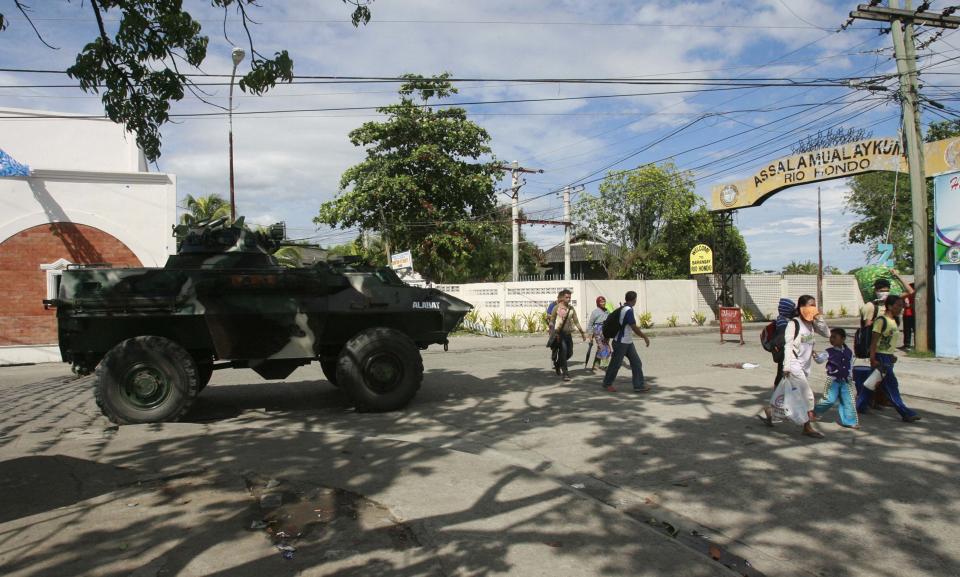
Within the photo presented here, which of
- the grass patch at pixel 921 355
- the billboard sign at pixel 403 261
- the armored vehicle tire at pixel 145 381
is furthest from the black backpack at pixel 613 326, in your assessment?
the billboard sign at pixel 403 261

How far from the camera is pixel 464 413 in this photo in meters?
8.05

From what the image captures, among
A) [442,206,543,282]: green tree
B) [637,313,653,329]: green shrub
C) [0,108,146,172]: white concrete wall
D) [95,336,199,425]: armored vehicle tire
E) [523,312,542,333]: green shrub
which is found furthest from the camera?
[442,206,543,282]: green tree

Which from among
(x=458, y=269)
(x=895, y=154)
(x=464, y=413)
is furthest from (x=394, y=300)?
(x=458, y=269)

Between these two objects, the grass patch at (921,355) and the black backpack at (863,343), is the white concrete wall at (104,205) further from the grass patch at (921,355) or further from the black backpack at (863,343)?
the grass patch at (921,355)

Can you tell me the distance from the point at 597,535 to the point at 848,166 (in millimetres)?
16905

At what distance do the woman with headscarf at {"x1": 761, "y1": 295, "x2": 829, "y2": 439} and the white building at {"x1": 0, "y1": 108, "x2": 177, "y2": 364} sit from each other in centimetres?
1543

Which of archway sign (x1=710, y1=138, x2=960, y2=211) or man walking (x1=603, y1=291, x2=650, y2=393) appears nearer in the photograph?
man walking (x1=603, y1=291, x2=650, y2=393)

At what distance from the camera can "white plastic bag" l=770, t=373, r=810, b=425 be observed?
251 inches

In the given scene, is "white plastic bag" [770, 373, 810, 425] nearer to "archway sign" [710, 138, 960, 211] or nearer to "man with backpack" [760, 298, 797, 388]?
"man with backpack" [760, 298, 797, 388]

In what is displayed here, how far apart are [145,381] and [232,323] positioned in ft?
3.58

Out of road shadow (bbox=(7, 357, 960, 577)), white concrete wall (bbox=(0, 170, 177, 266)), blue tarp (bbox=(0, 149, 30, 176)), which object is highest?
blue tarp (bbox=(0, 149, 30, 176))

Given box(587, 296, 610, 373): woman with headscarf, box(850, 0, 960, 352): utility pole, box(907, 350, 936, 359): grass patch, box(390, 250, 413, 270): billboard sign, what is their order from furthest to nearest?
box(390, 250, 413, 270): billboard sign → box(850, 0, 960, 352): utility pole → box(907, 350, 936, 359): grass patch → box(587, 296, 610, 373): woman with headscarf

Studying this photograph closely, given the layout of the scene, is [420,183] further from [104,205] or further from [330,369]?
[330,369]

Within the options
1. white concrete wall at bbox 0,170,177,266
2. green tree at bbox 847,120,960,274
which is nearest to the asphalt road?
white concrete wall at bbox 0,170,177,266
